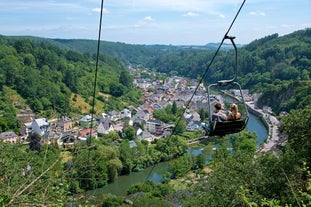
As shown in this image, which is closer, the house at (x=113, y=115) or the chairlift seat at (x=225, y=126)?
the chairlift seat at (x=225, y=126)

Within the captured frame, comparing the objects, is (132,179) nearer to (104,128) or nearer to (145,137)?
(145,137)

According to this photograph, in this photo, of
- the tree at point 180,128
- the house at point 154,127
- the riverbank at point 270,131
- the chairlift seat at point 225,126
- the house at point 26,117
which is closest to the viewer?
the chairlift seat at point 225,126

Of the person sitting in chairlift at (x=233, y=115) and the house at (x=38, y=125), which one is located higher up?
the person sitting in chairlift at (x=233, y=115)

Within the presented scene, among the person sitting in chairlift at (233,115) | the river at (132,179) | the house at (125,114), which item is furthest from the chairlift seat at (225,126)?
the house at (125,114)

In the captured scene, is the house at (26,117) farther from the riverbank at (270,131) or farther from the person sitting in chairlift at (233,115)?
the person sitting in chairlift at (233,115)

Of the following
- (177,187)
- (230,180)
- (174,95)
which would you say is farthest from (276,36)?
(230,180)

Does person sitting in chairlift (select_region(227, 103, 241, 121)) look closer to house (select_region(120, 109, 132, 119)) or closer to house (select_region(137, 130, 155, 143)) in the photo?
house (select_region(137, 130, 155, 143))

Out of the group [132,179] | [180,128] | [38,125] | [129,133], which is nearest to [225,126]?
[132,179]
